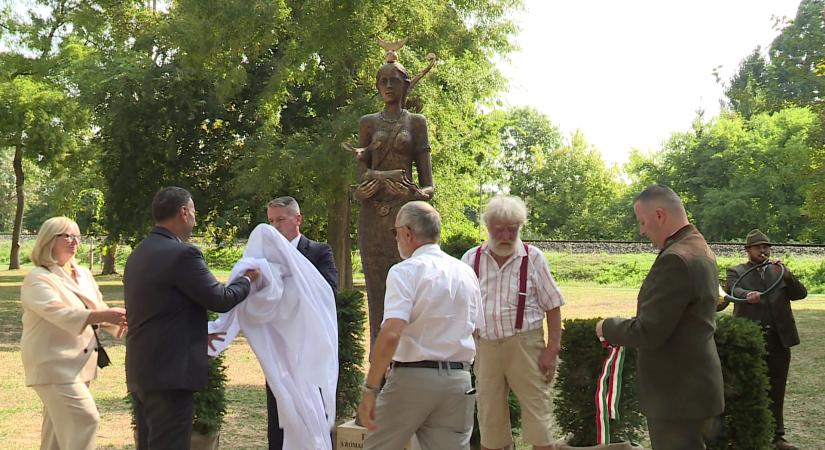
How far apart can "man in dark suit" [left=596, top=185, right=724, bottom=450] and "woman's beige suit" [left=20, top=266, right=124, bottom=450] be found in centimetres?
324

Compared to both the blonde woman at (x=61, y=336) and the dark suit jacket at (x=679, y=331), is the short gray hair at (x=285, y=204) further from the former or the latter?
the dark suit jacket at (x=679, y=331)

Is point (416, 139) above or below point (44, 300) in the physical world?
above

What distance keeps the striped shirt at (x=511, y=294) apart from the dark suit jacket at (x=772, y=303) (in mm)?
3223

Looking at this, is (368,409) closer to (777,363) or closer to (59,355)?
(59,355)

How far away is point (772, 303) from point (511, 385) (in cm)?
372

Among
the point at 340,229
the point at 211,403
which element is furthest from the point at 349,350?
the point at 340,229

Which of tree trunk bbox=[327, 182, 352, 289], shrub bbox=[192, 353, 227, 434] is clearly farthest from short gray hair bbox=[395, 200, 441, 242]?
tree trunk bbox=[327, 182, 352, 289]

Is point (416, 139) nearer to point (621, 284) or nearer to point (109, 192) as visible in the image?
point (109, 192)

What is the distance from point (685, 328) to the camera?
14.4 feet

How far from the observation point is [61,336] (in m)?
5.54

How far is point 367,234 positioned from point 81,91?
21730 mm

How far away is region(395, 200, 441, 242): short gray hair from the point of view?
174 inches

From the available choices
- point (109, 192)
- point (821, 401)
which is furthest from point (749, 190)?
point (821, 401)

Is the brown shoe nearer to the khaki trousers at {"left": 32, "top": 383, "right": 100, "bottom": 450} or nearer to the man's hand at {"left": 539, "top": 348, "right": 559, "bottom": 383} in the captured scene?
the man's hand at {"left": 539, "top": 348, "right": 559, "bottom": 383}
